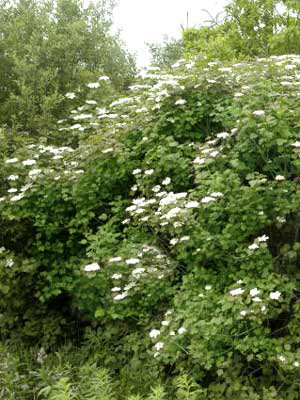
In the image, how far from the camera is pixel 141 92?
22.2ft

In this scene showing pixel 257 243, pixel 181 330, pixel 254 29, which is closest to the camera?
pixel 181 330

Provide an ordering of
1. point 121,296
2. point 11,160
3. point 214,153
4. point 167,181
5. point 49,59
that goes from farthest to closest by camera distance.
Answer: point 49,59 < point 11,160 < point 167,181 < point 214,153 < point 121,296

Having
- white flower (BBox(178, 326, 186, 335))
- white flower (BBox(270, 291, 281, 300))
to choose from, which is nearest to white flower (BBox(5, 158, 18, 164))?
white flower (BBox(178, 326, 186, 335))

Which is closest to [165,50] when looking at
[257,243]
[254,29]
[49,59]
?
[254,29]

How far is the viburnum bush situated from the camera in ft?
14.4

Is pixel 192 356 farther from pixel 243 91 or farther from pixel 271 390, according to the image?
pixel 243 91

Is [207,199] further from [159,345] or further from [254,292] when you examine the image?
[159,345]

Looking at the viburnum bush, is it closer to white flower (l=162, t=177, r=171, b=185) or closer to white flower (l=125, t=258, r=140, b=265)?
white flower (l=125, t=258, r=140, b=265)

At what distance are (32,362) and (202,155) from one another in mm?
2255

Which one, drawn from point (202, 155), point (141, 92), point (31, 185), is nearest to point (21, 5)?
point (141, 92)

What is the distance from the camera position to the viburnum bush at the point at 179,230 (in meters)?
4.38

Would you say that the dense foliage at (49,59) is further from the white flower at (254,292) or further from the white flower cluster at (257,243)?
the white flower at (254,292)

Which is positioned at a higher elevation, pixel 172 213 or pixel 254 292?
pixel 172 213

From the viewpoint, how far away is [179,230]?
4.57 m
